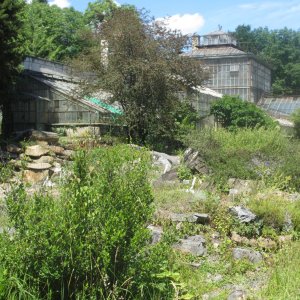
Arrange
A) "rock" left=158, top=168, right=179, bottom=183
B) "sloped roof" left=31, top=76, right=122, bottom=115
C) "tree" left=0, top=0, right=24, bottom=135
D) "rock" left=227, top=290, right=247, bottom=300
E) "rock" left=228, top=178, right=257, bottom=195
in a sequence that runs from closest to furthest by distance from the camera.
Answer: "rock" left=227, top=290, right=247, bottom=300 < "rock" left=228, top=178, right=257, bottom=195 < "rock" left=158, top=168, right=179, bottom=183 < "tree" left=0, top=0, right=24, bottom=135 < "sloped roof" left=31, top=76, right=122, bottom=115

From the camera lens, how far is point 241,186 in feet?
40.4

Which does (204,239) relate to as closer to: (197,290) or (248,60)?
(197,290)

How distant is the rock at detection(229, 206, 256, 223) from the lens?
8.84 meters

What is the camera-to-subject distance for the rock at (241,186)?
11175 mm

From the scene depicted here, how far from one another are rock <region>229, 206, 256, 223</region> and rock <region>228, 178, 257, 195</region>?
165 cm

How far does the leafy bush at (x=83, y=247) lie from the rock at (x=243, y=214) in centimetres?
363

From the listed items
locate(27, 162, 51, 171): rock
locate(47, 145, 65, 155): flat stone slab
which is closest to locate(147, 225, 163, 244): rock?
locate(27, 162, 51, 171): rock

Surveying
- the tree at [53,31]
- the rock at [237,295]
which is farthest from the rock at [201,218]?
the tree at [53,31]

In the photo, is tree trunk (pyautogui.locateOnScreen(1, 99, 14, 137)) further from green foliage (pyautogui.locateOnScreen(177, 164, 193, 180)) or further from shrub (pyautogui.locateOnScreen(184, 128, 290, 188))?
green foliage (pyautogui.locateOnScreen(177, 164, 193, 180))

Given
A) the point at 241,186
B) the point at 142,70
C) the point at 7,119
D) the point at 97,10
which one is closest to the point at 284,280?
the point at 241,186

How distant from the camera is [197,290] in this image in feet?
20.1

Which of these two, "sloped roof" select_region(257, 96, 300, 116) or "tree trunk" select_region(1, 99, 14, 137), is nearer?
"tree trunk" select_region(1, 99, 14, 137)

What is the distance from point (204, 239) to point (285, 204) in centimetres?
204

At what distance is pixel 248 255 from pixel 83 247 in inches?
140
